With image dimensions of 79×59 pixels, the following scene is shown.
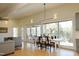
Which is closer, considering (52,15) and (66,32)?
(66,32)

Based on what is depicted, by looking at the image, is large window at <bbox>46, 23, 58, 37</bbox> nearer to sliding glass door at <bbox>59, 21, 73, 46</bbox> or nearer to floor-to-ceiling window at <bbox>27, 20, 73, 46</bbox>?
floor-to-ceiling window at <bbox>27, 20, 73, 46</bbox>

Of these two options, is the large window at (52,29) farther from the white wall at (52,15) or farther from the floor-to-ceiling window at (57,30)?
the white wall at (52,15)

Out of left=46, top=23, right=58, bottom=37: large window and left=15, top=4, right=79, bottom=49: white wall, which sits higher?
left=15, top=4, right=79, bottom=49: white wall

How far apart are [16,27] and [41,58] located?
103cm

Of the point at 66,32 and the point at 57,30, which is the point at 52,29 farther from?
the point at 66,32

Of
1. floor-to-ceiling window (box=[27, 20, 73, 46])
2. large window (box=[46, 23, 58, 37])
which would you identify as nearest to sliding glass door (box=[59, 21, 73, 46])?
A: floor-to-ceiling window (box=[27, 20, 73, 46])

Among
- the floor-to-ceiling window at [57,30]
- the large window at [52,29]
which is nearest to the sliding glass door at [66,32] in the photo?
the floor-to-ceiling window at [57,30]

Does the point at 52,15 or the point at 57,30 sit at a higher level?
the point at 52,15

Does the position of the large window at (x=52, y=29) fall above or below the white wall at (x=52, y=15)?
below

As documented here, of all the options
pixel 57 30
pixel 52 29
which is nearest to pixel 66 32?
pixel 57 30

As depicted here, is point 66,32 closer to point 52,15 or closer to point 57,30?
point 57,30

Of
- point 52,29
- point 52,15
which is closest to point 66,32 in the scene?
point 52,29

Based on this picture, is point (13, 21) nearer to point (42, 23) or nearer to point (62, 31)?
point (42, 23)

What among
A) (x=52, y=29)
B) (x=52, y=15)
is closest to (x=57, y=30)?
(x=52, y=29)
